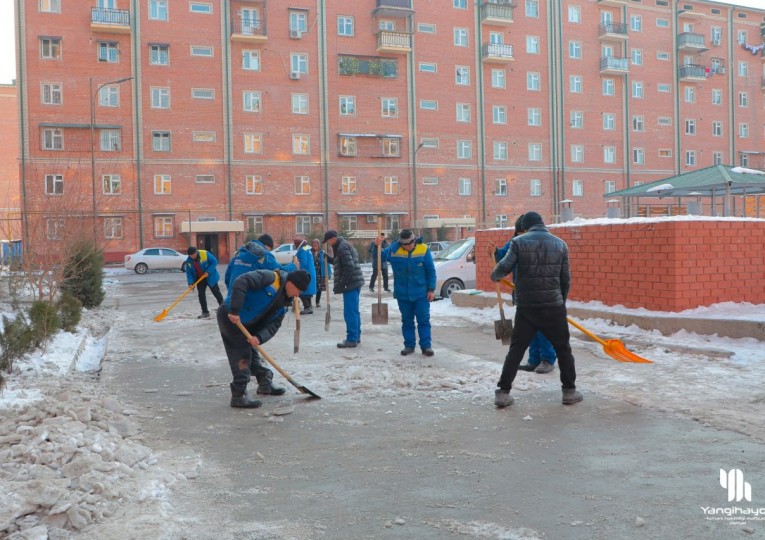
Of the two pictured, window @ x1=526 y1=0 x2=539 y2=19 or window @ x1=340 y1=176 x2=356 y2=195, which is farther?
window @ x1=526 y1=0 x2=539 y2=19

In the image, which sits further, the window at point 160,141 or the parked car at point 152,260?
the window at point 160,141

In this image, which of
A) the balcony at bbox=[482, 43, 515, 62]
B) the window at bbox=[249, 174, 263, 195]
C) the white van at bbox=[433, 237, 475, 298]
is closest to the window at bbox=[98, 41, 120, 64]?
the window at bbox=[249, 174, 263, 195]

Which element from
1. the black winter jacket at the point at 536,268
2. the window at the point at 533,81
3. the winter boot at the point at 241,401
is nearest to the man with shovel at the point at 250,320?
the winter boot at the point at 241,401

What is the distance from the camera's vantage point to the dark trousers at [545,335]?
6.65 metres

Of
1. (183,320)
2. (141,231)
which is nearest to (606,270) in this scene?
(183,320)

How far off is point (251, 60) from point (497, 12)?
17773 mm

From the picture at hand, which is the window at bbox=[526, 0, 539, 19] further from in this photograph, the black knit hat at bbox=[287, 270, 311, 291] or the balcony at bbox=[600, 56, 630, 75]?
the black knit hat at bbox=[287, 270, 311, 291]

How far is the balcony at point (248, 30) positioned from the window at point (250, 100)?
3201mm

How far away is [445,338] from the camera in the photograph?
37.6ft

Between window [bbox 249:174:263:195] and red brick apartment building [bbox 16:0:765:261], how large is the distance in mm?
67

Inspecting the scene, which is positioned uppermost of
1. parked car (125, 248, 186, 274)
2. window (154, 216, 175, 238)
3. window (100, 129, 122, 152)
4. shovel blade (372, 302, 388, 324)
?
window (100, 129, 122, 152)

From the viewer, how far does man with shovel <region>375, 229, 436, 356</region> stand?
9.55 meters

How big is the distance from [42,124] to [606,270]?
39.2 meters

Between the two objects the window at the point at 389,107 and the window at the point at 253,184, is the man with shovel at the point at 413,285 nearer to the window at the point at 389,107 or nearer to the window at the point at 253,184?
the window at the point at 253,184
